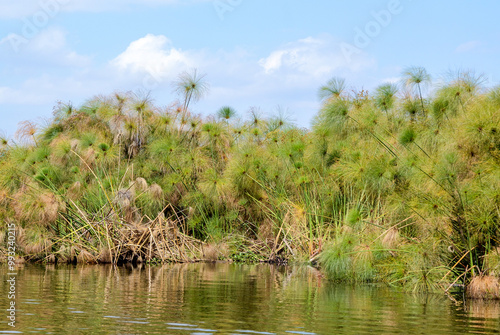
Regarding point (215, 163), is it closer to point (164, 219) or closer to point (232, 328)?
Result: point (164, 219)

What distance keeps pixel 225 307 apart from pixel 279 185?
1039cm

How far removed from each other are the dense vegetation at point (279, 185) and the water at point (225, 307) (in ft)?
4.48

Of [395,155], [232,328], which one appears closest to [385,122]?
[395,155]

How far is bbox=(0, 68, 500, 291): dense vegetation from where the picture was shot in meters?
12.5

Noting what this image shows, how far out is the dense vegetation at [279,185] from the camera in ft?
41.0

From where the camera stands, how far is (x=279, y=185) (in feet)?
66.3

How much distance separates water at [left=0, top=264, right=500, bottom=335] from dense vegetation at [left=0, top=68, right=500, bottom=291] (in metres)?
1.37

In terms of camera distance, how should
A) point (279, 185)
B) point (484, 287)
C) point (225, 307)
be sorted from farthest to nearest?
1. point (279, 185)
2. point (484, 287)
3. point (225, 307)

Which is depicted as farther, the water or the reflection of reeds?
the reflection of reeds

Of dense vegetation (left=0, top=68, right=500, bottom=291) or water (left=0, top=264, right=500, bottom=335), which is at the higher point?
dense vegetation (left=0, top=68, right=500, bottom=291)

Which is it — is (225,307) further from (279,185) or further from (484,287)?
(279,185)

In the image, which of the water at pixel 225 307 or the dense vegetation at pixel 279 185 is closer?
the water at pixel 225 307

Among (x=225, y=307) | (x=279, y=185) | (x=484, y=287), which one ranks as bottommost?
(x=225, y=307)

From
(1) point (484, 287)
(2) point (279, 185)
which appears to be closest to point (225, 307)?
(1) point (484, 287)
